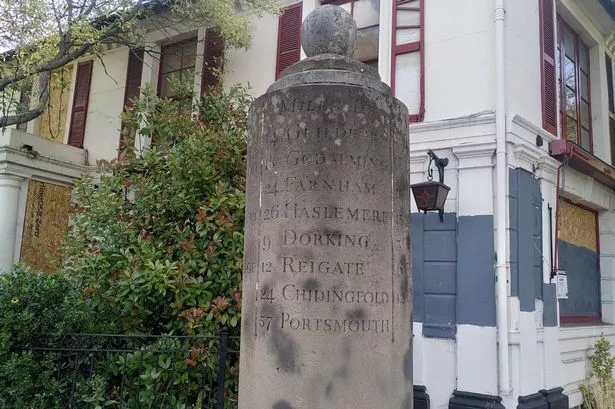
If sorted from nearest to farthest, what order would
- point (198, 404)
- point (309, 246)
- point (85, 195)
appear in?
point (309, 246) < point (198, 404) < point (85, 195)

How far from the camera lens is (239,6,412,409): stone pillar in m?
3.20

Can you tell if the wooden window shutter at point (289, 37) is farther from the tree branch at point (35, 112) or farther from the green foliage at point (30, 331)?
the green foliage at point (30, 331)

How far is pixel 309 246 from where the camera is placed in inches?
129

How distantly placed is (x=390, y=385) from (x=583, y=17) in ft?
29.1

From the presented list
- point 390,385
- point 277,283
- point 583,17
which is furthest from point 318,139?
point 583,17

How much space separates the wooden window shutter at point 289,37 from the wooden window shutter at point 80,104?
4905 millimetres

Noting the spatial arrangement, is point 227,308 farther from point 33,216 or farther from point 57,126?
point 57,126

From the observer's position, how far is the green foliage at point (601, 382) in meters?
7.68

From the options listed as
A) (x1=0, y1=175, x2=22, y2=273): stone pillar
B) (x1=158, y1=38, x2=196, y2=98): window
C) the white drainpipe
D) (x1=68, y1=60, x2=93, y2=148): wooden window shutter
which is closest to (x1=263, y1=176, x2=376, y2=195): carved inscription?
the white drainpipe

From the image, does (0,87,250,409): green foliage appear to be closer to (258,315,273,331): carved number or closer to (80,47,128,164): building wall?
(258,315,273,331): carved number

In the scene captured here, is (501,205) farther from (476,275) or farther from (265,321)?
(265,321)

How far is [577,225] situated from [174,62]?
309 inches

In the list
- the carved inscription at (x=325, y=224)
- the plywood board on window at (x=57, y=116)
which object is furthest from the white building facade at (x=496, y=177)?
the carved inscription at (x=325, y=224)

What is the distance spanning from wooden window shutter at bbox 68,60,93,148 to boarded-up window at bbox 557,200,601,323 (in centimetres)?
927
